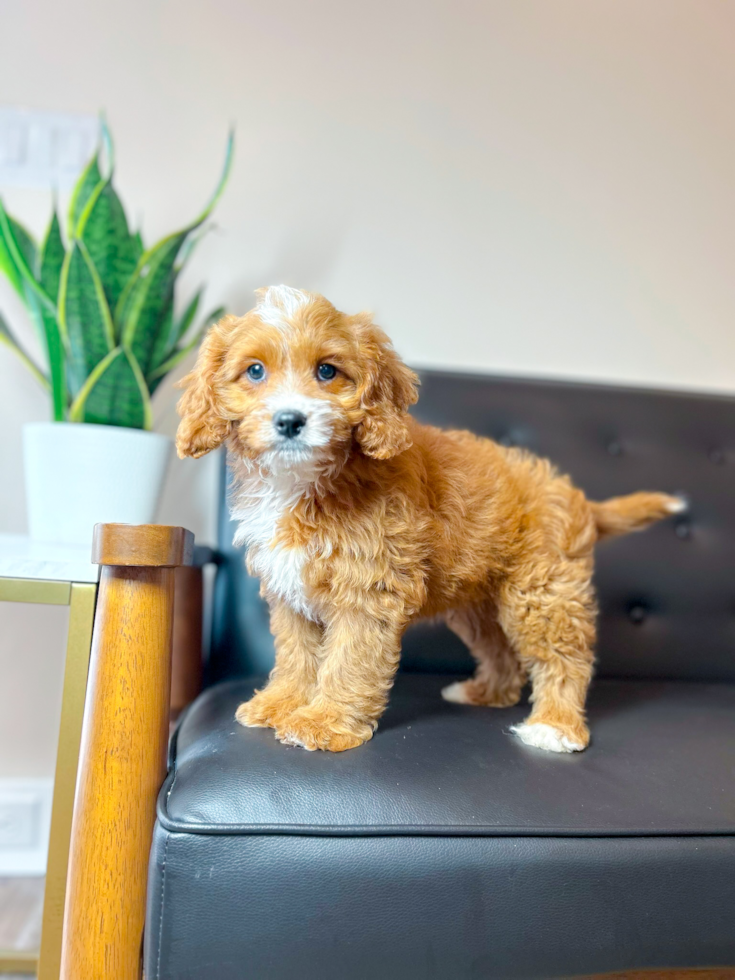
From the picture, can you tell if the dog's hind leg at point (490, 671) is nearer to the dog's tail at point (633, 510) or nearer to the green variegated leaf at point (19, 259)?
the dog's tail at point (633, 510)

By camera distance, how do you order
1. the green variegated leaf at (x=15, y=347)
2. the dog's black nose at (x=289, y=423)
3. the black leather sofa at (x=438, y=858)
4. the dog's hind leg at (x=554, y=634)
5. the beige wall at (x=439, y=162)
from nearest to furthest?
the black leather sofa at (x=438, y=858) → the dog's black nose at (x=289, y=423) → the dog's hind leg at (x=554, y=634) → the green variegated leaf at (x=15, y=347) → the beige wall at (x=439, y=162)

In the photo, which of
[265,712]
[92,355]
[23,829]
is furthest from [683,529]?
[23,829]

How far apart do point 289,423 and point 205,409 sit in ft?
0.54

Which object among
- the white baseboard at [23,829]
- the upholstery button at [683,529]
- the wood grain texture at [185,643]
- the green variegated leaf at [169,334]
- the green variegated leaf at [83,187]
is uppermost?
the green variegated leaf at [83,187]

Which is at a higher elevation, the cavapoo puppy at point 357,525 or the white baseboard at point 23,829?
the cavapoo puppy at point 357,525

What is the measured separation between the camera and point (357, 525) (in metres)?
0.99

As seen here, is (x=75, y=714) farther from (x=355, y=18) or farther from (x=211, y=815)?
(x=355, y=18)

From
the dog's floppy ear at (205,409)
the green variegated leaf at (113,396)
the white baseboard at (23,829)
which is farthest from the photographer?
the white baseboard at (23,829)

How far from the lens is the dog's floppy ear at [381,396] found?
36.7 inches

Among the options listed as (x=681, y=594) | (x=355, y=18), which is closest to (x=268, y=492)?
(x=681, y=594)

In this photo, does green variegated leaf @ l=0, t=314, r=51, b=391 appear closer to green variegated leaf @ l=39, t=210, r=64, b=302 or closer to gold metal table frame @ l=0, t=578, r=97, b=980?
green variegated leaf @ l=39, t=210, r=64, b=302

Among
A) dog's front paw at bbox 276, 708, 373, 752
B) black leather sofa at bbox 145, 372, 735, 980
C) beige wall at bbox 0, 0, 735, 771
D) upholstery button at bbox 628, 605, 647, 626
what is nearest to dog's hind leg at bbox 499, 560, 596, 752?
black leather sofa at bbox 145, 372, 735, 980

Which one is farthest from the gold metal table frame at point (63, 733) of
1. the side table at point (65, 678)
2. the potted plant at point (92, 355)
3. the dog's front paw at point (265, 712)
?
the potted plant at point (92, 355)

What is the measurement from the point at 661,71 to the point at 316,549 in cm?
190
